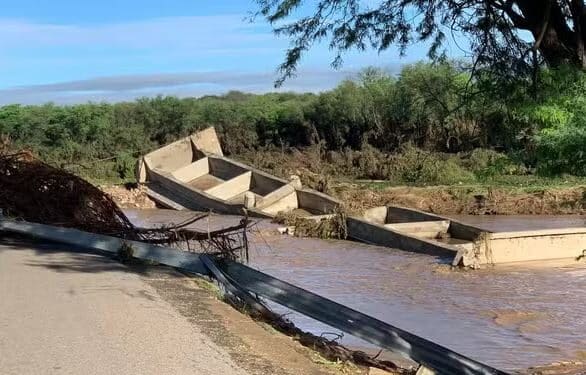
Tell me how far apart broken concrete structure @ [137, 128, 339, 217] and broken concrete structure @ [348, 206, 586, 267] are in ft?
13.5

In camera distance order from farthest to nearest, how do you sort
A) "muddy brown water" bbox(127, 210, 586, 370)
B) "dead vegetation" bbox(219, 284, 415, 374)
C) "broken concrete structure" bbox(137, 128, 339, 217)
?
"broken concrete structure" bbox(137, 128, 339, 217), "muddy brown water" bbox(127, 210, 586, 370), "dead vegetation" bbox(219, 284, 415, 374)

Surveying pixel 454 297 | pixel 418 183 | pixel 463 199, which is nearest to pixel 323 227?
pixel 463 199

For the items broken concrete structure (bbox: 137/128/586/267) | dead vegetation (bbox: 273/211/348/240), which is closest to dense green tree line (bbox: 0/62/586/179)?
broken concrete structure (bbox: 137/128/586/267)

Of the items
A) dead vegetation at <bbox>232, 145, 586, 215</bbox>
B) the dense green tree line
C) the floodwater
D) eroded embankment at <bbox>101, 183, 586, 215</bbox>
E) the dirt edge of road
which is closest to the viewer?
the dirt edge of road

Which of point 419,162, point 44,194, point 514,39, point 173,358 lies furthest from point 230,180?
point 173,358

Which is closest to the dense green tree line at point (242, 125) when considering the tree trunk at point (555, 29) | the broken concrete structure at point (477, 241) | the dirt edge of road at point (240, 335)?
the broken concrete structure at point (477, 241)

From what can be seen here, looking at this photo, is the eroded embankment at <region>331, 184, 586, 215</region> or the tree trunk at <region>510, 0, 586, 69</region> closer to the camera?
the tree trunk at <region>510, 0, 586, 69</region>

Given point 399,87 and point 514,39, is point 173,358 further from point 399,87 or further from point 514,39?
point 399,87

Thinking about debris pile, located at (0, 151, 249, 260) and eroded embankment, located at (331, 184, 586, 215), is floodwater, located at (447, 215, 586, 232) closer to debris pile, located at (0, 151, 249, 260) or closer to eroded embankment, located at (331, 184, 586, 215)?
eroded embankment, located at (331, 184, 586, 215)

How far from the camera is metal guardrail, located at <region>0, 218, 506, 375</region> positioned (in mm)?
6198

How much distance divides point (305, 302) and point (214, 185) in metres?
29.2

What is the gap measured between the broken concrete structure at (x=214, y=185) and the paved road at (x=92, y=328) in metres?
19.7

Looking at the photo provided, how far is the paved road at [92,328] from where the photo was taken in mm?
5578

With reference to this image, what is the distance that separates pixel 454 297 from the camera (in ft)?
53.8
